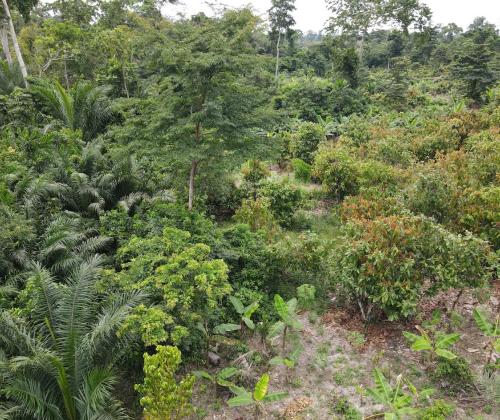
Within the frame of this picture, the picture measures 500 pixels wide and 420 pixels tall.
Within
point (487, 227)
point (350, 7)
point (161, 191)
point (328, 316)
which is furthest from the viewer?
point (350, 7)

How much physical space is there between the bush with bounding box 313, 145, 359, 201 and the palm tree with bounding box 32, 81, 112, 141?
8382 millimetres

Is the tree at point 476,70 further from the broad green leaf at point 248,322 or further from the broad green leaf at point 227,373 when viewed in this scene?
the broad green leaf at point 227,373

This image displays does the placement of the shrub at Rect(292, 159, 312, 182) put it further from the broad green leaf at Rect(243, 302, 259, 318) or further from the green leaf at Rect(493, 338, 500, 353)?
the green leaf at Rect(493, 338, 500, 353)

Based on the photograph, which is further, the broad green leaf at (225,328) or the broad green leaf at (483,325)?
the broad green leaf at (225,328)

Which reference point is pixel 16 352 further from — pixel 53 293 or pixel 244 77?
pixel 244 77

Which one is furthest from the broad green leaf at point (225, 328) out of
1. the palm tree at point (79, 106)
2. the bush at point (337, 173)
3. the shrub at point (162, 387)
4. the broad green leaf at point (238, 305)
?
the palm tree at point (79, 106)

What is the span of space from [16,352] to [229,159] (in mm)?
4421

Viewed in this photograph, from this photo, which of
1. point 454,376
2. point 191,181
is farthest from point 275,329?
point 191,181

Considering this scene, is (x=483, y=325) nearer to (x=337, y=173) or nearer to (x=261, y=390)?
(x=261, y=390)

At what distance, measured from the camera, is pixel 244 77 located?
7594 mm

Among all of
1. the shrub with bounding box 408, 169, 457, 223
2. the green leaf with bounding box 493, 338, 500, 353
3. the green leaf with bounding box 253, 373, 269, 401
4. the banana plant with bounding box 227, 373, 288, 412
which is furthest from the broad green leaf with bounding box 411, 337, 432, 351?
the shrub with bounding box 408, 169, 457, 223

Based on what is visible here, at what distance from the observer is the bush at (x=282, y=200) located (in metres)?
9.31

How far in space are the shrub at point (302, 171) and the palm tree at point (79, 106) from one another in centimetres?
727

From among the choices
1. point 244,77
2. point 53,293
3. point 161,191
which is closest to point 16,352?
point 53,293
